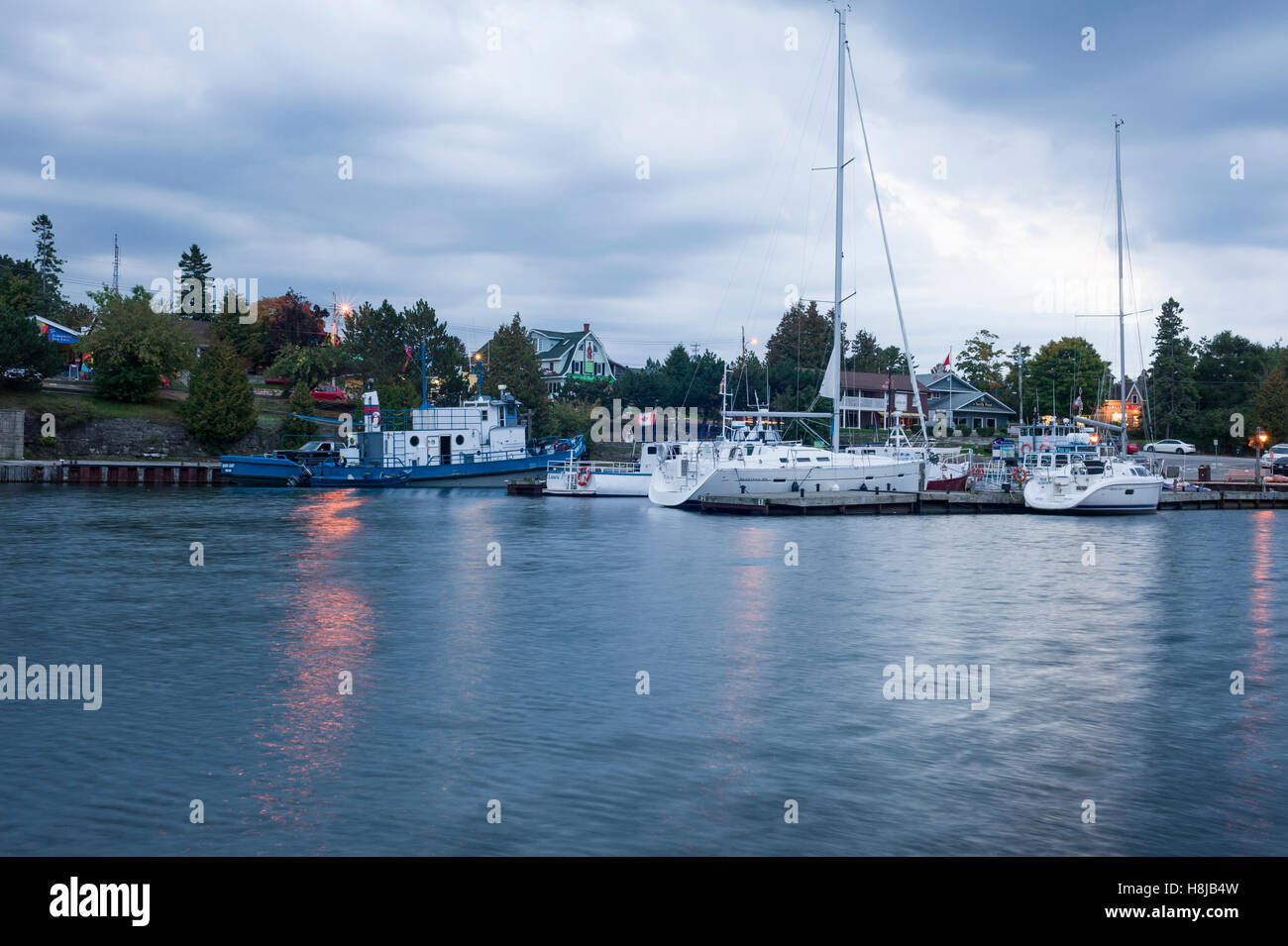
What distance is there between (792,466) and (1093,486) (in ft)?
50.6

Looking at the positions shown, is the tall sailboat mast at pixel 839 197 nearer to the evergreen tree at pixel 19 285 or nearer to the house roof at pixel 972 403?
the house roof at pixel 972 403

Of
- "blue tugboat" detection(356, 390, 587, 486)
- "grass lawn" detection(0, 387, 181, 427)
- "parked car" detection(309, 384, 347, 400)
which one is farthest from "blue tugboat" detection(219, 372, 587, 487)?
"parked car" detection(309, 384, 347, 400)

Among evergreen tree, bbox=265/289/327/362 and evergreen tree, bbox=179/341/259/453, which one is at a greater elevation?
evergreen tree, bbox=265/289/327/362

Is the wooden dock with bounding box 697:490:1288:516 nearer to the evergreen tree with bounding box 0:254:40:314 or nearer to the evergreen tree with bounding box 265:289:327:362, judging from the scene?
the evergreen tree with bounding box 265:289:327:362

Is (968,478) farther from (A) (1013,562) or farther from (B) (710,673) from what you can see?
(B) (710,673)

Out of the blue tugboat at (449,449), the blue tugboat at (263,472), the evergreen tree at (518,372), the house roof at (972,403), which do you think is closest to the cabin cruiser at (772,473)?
the blue tugboat at (449,449)

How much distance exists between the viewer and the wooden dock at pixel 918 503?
49.7 metres

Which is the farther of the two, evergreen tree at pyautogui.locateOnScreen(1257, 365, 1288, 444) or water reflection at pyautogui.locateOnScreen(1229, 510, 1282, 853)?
evergreen tree at pyautogui.locateOnScreen(1257, 365, 1288, 444)

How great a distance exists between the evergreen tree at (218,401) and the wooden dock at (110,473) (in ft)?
15.9

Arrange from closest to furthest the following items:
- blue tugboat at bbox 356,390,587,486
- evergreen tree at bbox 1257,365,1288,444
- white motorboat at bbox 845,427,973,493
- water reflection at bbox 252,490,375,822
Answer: water reflection at bbox 252,490,375,822 < white motorboat at bbox 845,427,973,493 < blue tugboat at bbox 356,390,587,486 < evergreen tree at bbox 1257,365,1288,444

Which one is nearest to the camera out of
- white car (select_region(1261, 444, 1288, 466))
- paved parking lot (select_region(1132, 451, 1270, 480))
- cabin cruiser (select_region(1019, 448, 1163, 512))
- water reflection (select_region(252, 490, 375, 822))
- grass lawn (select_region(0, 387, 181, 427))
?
water reflection (select_region(252, 490, 375, 822))

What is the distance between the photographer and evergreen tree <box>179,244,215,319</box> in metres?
98.9

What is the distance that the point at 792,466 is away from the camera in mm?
51688

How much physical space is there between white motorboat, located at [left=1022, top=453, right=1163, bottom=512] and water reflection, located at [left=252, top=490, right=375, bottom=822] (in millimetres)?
36222
